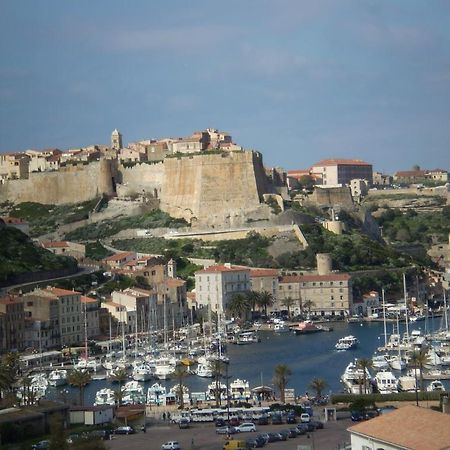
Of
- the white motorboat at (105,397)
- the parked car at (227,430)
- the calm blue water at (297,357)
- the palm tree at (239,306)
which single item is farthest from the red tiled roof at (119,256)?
the parked car at (227,430)

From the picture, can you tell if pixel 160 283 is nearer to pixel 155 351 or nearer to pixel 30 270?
pixel 30 270

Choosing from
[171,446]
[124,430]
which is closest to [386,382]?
[124,430]

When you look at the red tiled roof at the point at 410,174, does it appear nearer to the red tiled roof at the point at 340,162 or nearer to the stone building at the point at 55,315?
the red tiled roof at the point at 340,162

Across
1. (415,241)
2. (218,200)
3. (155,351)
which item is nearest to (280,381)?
(155,351)

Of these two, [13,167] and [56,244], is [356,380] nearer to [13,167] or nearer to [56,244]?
[56,244]

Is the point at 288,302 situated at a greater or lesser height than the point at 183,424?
greater
